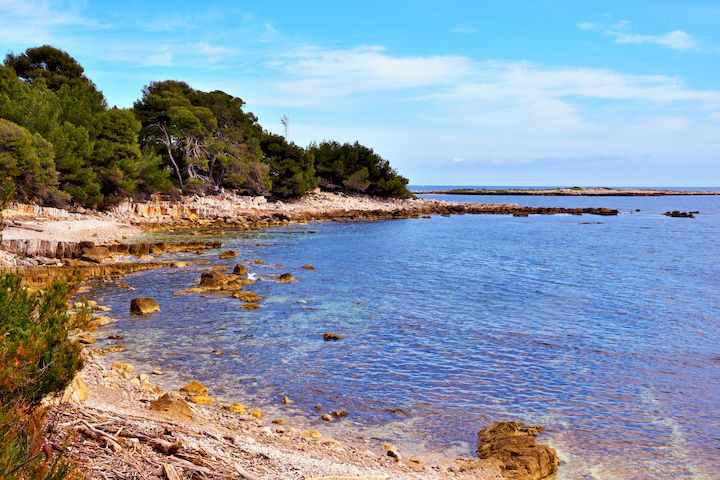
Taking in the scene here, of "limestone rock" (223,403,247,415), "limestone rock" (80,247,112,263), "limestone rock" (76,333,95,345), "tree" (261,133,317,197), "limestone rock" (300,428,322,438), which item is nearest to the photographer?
"limestone rock" (300,428,322,438)

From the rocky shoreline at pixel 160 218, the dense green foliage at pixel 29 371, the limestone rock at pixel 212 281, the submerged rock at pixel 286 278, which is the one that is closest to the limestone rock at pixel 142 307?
the limestone rock at pixel 212 281

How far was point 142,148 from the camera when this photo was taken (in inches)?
2424

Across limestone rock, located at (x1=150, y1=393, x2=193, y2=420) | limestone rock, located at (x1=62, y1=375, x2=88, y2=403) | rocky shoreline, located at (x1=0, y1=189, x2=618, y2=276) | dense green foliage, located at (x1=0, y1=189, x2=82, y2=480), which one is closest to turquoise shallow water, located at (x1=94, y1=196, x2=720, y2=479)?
limestone rock, located at (x1=150, y1=393, x2=193, y2=420)

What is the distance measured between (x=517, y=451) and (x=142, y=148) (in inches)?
2355

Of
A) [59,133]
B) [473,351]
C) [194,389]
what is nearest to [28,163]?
[59,133]

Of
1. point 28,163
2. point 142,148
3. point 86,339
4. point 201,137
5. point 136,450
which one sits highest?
point 201,137

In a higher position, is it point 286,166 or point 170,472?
point 286,166

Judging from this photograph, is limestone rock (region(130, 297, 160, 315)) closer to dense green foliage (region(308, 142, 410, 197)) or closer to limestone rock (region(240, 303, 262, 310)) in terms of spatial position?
limestone rock (region(240, 303, 262, 310))

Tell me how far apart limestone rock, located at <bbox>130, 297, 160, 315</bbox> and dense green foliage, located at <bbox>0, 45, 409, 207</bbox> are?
23611mm

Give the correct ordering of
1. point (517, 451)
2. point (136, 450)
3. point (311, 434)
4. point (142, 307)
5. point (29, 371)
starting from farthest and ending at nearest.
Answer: point (142, 307), point (311, 434), point (517, 451), point (136, 450), point (29, 371)

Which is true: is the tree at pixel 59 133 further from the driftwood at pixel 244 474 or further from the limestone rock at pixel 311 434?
the driftwood at pixel 244 474

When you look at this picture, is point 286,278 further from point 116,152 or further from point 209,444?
point 116,152

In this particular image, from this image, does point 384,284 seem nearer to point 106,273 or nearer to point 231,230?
point 106,273

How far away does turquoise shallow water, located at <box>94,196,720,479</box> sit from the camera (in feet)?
36.8
